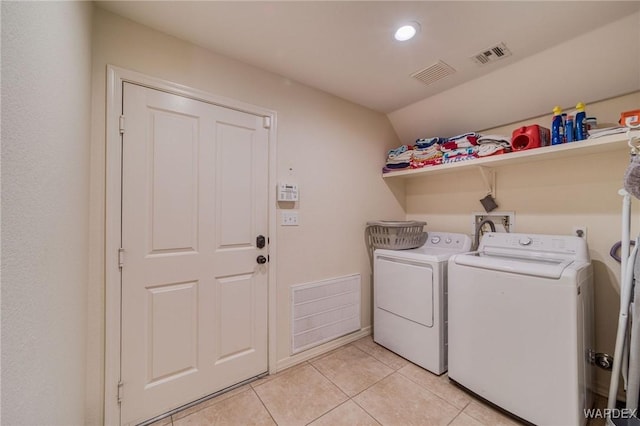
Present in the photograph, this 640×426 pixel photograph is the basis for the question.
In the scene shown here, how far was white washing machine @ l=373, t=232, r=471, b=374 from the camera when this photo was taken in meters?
1.98

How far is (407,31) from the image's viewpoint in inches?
60.9

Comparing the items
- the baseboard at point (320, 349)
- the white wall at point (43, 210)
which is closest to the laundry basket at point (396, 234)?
the baseboard at point (320, 349)

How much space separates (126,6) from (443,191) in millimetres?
2837

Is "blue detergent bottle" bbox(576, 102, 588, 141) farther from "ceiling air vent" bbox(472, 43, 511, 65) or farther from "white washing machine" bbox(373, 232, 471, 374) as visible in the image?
"white washing machine" bbox(373, 232, 471, 374)

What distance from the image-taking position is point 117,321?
4.74 ft

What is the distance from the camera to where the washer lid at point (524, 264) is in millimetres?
1426

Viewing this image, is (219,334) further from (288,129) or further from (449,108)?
(449,108)

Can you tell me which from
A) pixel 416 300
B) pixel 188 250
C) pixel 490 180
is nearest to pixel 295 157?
pixel 188 250

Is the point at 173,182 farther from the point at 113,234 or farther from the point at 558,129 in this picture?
the point at 558,129

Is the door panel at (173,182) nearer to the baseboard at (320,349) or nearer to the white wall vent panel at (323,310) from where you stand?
the white wall vent panel at (323,310)

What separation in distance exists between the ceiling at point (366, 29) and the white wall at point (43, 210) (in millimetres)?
560

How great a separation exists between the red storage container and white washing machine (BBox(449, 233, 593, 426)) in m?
0.67

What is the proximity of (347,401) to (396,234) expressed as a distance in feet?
4.39

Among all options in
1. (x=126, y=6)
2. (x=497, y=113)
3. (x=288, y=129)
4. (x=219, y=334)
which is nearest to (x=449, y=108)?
(x=497, y=113)
